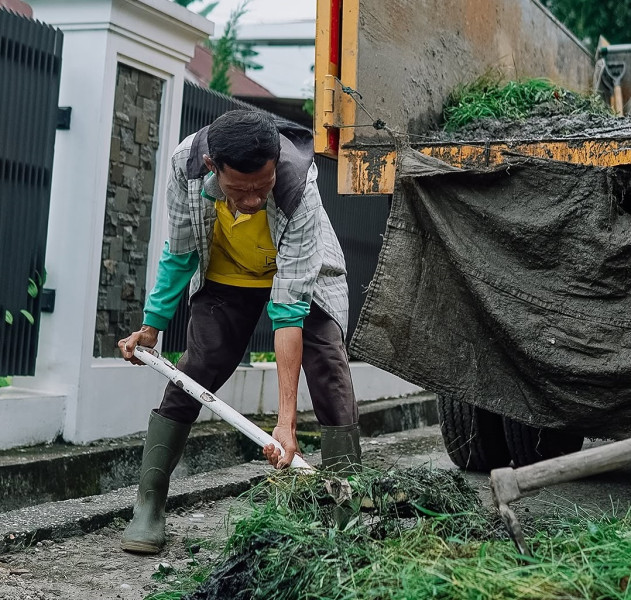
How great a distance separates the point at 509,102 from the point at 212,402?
259 centimetres

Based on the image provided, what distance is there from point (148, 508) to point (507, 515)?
1.70 meters

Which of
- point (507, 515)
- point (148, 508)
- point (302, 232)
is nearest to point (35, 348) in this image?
point (148, 508)

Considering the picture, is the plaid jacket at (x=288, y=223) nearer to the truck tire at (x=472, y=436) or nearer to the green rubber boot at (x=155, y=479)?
the green rubber boot at (x=155, y=479)

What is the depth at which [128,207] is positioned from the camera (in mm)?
5250

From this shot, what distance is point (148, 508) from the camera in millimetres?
3611

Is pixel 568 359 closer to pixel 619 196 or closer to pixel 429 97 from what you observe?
pixel 619 196

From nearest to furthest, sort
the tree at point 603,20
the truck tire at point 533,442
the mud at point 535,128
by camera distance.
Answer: the mud at point 535,128, the truck tire at point 533,442, the tree at point 603,20

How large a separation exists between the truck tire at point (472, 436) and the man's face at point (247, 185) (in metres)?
2.06

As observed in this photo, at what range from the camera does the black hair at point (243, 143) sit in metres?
2.91

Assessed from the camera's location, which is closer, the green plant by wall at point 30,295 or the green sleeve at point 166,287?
the green sleeve at point 166,287

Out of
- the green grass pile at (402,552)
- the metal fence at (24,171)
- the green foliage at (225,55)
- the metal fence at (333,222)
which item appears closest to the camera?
the green grass pile at (402,552)

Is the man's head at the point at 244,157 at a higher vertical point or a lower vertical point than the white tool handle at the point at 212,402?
higher

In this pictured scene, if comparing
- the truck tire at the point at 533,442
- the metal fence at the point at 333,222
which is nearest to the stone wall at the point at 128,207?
the metal fence at the point at 333,222

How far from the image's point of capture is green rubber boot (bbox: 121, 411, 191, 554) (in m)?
3.60
